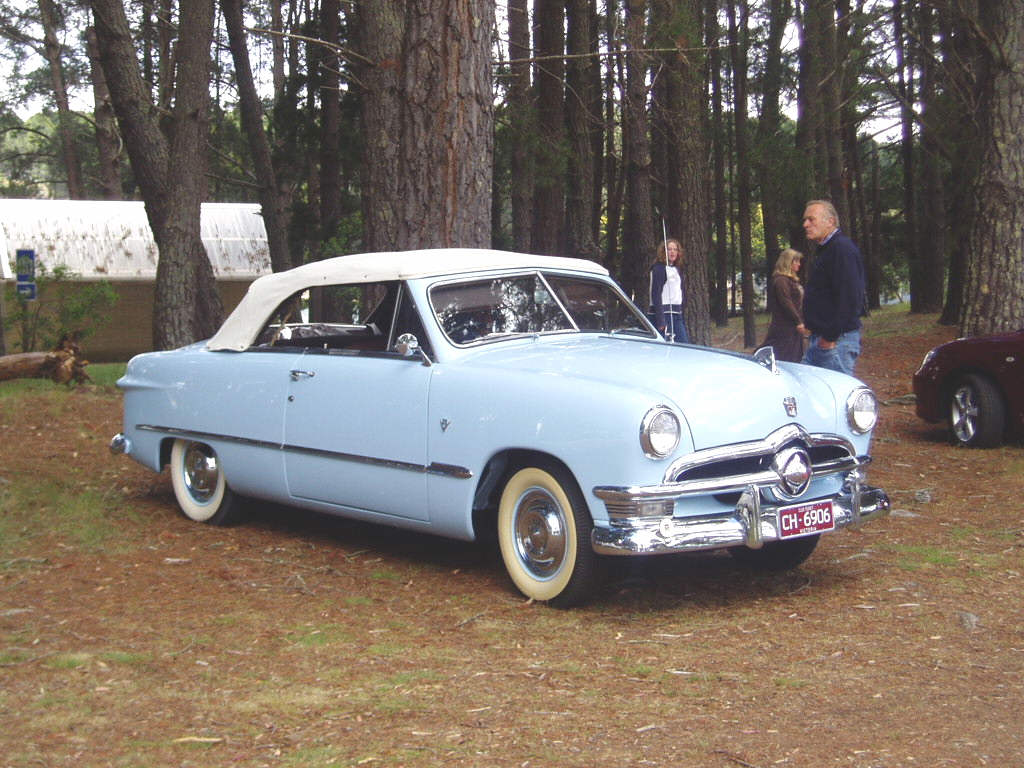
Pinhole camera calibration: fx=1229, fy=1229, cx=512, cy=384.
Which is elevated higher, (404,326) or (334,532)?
(404,326)

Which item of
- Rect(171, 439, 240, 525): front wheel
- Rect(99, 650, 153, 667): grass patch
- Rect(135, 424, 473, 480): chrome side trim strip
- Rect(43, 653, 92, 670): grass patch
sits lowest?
Rect(99, 650, 153, 667): grass patch

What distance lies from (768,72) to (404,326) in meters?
24.5

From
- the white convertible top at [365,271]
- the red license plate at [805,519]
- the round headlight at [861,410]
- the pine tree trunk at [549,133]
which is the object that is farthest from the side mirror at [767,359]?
the pine tree trunk at [549,133]

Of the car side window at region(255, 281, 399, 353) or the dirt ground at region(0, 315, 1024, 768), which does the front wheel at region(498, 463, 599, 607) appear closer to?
the dirt ground at region(0, 315, 1024, 768)

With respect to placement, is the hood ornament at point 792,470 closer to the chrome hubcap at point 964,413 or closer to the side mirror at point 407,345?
the side mirror at point 407,345

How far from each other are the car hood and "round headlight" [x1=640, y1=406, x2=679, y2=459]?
8 cm

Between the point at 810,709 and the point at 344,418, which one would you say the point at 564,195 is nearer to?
the point at 344,418

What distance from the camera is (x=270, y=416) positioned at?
7.50 m

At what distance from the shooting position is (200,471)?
329 inches

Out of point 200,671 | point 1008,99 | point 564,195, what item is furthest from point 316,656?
point 564,195

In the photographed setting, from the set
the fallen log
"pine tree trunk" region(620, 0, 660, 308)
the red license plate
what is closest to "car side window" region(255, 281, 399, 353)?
the red license plate

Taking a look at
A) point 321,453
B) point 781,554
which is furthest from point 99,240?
point 781,554

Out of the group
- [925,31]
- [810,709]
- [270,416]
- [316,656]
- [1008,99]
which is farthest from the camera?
[925,31]

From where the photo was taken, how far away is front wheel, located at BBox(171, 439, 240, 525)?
8172 mm
